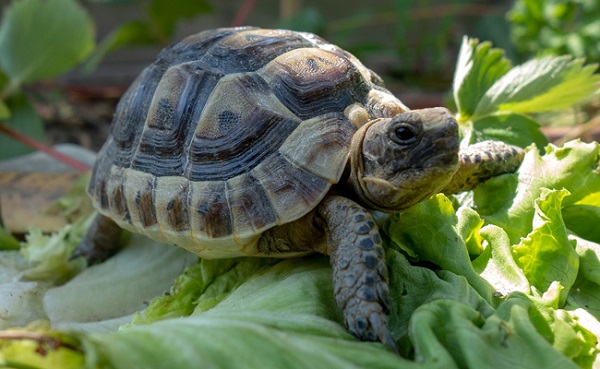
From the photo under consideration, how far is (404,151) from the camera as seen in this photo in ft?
5.82

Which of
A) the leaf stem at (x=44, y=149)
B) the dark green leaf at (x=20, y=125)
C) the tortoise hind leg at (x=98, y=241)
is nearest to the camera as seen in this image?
the tortoise hind leg at (x=98, y=241)

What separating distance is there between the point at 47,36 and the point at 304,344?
135 inches

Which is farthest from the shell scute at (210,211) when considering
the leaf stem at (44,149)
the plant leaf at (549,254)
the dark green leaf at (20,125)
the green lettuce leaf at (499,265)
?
the dark green leaf at (20,125)

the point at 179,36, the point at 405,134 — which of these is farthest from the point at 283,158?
the point at 179,36

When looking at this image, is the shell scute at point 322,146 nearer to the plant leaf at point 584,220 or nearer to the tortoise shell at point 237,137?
the tortoise shell at point 237,137

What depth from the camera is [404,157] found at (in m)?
1.78

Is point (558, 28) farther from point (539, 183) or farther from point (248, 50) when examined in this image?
point (248, 50)

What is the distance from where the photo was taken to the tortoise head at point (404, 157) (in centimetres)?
173

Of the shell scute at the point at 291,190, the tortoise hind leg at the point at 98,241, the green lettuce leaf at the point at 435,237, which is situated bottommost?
the tortoise hind leg at the point at 98,241

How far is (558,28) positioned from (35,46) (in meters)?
3.95

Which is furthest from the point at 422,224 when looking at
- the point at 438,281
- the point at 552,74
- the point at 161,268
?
the point at 161,268

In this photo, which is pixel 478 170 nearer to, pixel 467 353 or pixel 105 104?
pixel 467 353

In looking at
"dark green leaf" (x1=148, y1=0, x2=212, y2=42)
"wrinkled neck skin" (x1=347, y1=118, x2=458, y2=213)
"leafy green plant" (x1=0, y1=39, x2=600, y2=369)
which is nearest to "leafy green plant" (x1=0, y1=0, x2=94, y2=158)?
"dark green leaf" (x1=148, y1=0, x2=212, y2=42)

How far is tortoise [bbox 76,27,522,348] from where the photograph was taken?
1.75 meters
